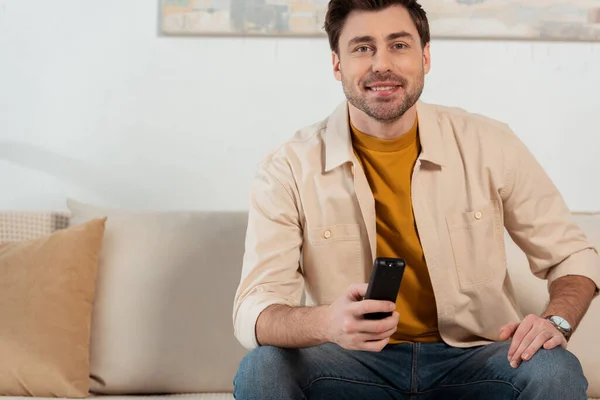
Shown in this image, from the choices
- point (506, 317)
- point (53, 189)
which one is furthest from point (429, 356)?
point (53, 189)

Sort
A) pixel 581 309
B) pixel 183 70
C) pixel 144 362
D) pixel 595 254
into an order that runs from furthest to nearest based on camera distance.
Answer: pixel 183 70, pixel 144 362, pixel 595 254, pixel 581 309

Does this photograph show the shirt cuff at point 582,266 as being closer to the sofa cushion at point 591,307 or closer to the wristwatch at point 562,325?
the wristwatch at point 562,325

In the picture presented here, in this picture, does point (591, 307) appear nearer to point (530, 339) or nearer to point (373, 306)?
point (530, 339)

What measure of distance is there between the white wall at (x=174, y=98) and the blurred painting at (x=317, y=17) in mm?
34

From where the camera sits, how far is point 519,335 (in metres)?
1.57

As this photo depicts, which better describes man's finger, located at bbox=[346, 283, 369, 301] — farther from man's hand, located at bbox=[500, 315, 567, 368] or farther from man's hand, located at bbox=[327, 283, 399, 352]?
man's hand, located at bbox=[500, 315, 567, 368]

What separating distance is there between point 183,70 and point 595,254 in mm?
1271

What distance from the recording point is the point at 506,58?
256 centimetres

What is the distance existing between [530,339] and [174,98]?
136cm

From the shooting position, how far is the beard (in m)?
1.85

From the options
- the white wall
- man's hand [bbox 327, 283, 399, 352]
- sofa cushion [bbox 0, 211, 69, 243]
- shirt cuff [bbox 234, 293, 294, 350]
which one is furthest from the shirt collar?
sofa cushion [bbox 0, 211, 69, 243]

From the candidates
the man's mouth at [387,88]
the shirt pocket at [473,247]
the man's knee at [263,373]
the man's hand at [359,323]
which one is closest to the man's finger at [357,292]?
the man's hand at [359,323]

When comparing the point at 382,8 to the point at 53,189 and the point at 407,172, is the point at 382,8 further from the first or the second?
the point at 53,189

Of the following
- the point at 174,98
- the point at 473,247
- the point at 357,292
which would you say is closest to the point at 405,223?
the point at 473,247
